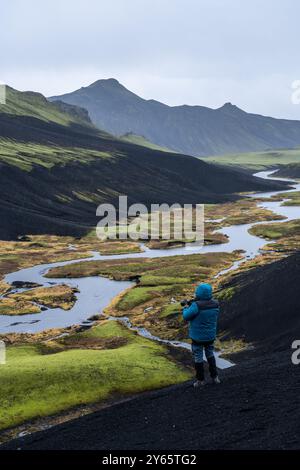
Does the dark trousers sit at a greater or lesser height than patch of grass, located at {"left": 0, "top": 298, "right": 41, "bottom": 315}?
greater

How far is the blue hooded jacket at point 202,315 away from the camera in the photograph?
22938mm

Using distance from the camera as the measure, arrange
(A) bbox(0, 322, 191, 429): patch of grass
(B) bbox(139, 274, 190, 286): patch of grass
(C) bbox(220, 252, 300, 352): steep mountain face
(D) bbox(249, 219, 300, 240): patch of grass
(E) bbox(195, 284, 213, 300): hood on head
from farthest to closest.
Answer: (D) bbox(249, 219, 300, 240): patch of grass
(B) bbox(139, 274, 190, 286): patch of grass
(C) bbox(220, 252, 300, 352): steep mountain face
(A) bbox(0, 322, 191, 429): patch of grass
(E) bbox(195, 284, 213, 300): hood on head

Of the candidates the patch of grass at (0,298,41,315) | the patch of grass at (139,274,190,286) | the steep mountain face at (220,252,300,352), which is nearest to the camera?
the steep mountain face at (220,252,300,352)

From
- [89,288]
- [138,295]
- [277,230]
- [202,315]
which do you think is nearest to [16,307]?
[89,288]

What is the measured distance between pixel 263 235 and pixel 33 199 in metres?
90.3

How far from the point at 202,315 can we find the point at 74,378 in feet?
67.6

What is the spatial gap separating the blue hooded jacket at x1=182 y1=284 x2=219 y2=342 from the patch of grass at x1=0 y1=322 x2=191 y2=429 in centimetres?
1768

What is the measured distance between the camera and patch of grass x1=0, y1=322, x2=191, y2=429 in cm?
3669

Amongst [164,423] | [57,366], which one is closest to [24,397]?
[57,366]

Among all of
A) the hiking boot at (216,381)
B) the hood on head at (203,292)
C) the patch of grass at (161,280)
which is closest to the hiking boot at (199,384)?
the hiking boot at (216,381)

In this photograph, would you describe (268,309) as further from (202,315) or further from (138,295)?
(202,315)

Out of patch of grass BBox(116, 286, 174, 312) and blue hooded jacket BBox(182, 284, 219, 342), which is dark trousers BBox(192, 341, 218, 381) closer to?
blue hooded jacket BBox(182, 284, 219, 342)

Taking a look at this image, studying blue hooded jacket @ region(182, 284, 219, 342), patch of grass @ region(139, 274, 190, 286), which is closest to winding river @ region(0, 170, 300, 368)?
patch of grass @ region(139, 274, 190, 286)

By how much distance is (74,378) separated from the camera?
131 ft
